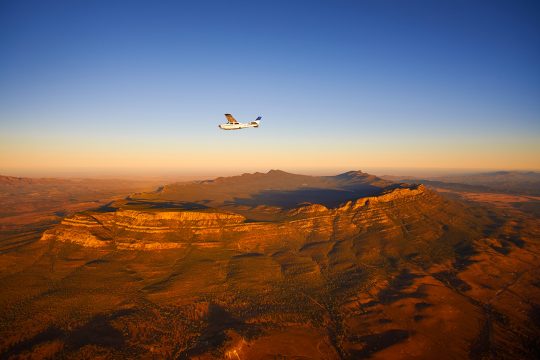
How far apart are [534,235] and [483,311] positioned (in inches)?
4477

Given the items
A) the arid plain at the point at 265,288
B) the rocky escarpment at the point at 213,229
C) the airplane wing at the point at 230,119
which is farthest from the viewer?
the rocky escarpment at the point at 213,229

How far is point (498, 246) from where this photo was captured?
162250 millimetres

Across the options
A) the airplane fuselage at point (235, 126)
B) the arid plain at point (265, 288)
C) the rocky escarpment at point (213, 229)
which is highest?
the airplane fuselage at point (235, 126)

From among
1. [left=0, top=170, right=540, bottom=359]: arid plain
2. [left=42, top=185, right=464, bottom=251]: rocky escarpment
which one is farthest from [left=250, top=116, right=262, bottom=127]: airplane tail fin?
[left=42, top=185, right=464, bottom=251]: rocky escarpment

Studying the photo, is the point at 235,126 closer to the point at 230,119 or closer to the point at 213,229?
the point at 230,119

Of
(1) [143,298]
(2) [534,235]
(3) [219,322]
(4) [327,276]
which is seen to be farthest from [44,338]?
(2) [534,235]

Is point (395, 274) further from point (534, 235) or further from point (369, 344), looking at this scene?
point (534, 235)

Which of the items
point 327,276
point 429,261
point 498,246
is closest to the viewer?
point 327,276

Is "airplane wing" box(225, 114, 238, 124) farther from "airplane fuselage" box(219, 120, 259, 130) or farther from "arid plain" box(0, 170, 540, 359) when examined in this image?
"arid plain" box(0, 170, 540, 359)

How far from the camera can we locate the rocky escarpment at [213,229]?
498 feet

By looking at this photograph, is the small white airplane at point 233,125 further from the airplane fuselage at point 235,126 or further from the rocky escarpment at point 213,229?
the rocky escarpment at point 213,229

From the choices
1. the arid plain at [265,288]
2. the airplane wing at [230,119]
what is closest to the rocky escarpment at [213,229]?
the arid plain at [265,288]

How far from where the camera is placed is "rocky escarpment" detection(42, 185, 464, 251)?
15188cm

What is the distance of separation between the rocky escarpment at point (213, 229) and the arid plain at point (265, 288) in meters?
0.78
